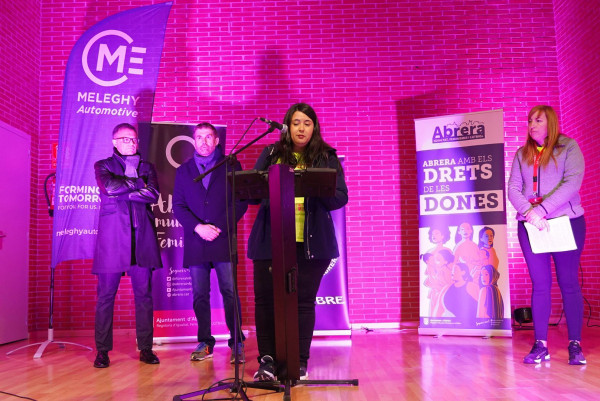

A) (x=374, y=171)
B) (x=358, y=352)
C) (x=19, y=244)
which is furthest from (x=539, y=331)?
(x=19, y=244)

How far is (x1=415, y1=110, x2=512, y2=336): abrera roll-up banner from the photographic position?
16.1ft

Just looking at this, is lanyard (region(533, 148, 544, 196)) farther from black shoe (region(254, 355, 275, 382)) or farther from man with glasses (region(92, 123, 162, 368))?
man with glasses (region(92, 123, 162, 368))

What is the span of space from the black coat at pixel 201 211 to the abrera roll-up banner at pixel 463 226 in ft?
6.81

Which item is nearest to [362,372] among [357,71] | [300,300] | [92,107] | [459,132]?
[300,300]

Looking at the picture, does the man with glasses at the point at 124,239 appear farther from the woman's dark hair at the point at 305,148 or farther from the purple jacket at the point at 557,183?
the purple jacket at the point at 557,183

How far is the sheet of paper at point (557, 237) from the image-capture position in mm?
3388

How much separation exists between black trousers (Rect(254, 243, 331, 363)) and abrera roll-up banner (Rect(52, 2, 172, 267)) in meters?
1.99

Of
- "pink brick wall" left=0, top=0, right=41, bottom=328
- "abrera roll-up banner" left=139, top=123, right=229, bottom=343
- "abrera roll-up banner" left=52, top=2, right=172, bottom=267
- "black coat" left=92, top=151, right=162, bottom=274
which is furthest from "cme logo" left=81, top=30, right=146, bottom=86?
"pink brick wall" left=0, top=0, right=41, bottom=328

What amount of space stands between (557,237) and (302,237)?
5.40 feet

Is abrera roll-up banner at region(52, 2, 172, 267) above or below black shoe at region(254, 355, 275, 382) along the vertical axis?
above

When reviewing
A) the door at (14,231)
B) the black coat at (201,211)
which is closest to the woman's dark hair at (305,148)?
the black coat at (201,211)

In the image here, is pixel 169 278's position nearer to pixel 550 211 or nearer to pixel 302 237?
pixel 302 237

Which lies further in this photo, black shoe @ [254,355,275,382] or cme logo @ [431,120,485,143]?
cme logo @ [431,120,485,143]

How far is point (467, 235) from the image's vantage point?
5.03 meters
